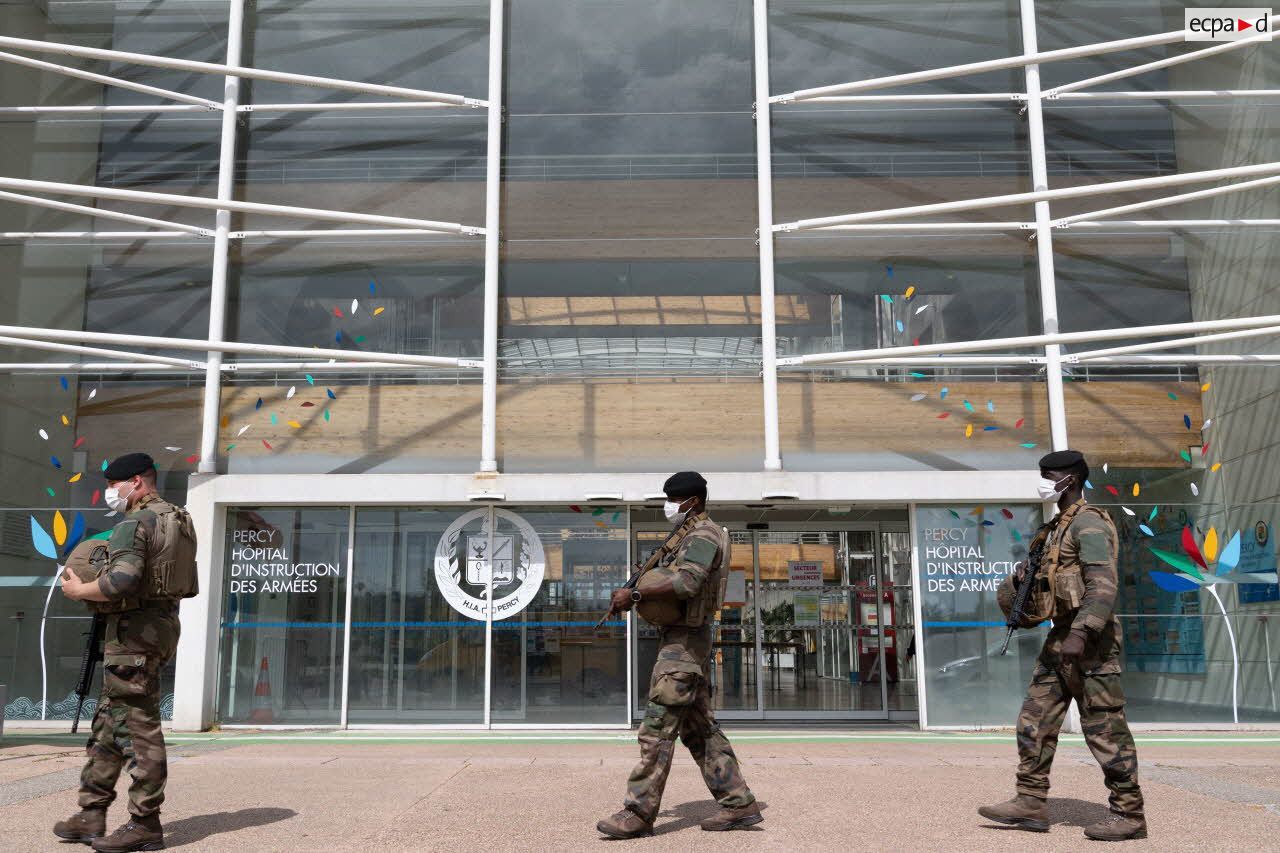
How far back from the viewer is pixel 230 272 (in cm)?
1306

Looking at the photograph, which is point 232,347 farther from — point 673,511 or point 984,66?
point 984,66

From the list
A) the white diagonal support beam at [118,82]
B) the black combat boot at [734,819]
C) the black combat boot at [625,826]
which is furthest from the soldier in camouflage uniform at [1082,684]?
the white diagonal support beam at [118,82]

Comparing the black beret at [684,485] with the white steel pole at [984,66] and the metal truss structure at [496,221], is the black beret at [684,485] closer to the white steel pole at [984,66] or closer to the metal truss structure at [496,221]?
the metal truss structure at [496,221]

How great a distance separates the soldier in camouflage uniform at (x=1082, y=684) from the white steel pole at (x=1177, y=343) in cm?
688

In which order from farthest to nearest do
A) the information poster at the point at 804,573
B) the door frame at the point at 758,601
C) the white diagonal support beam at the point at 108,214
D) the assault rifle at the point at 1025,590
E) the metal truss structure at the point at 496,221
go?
the information poster at the point at 804,573
the door frame at the point at 758,601
the white diagonal support beam at the point at 108,214
the metal truss structure at the point at 496,221
the assault rifle at the point at 1025,590

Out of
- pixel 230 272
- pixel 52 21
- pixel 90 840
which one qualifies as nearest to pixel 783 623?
pixel 230 272

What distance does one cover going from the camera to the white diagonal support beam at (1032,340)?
12.3m

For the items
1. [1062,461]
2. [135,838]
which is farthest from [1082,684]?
[135,838]

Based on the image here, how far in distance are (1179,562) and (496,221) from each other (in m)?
8.24

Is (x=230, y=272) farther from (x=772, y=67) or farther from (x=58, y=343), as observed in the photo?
(x=772, y=67)

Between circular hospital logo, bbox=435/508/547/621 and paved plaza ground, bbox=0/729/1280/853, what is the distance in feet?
5.51

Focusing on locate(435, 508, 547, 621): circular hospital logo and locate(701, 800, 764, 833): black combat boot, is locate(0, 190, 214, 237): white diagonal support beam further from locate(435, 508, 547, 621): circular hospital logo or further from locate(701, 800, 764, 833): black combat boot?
locate(701, 800, 764, 833): black combat boot

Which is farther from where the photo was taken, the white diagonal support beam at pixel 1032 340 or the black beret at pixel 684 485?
the white diagonal support beam at pixel 1032 340

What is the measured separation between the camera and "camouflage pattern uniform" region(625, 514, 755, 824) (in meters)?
5.80
